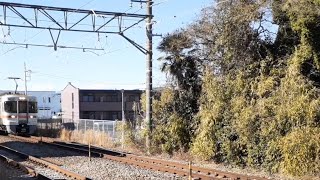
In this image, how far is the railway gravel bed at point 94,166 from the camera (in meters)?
14.5

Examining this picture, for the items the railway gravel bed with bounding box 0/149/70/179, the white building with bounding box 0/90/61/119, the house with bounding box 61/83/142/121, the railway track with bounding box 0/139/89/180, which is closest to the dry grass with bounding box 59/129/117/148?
the railway track with bounding box 0/139/89/180

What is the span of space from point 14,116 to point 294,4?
24.4 m

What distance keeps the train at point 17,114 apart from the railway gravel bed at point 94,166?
10010 mm

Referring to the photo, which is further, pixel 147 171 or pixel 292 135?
pixel 147 171

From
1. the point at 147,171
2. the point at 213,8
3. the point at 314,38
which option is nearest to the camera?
the point at 314,38

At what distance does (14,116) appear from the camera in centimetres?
3384

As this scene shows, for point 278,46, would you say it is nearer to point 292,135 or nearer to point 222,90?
point 222,90

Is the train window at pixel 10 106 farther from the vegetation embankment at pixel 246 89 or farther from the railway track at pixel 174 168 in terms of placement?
the vegetation embankment at pixel 246 89

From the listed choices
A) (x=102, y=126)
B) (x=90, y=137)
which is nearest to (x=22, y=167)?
(x=90, y=137)

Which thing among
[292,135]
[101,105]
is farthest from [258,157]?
[101,105]

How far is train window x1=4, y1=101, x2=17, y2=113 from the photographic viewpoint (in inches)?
1329

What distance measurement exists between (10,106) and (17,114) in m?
0.74

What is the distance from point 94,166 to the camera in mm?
16875

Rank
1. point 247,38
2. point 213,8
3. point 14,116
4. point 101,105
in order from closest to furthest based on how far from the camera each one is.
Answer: point 247,38 < point 213,8 < point 14,116 < point 101,105
